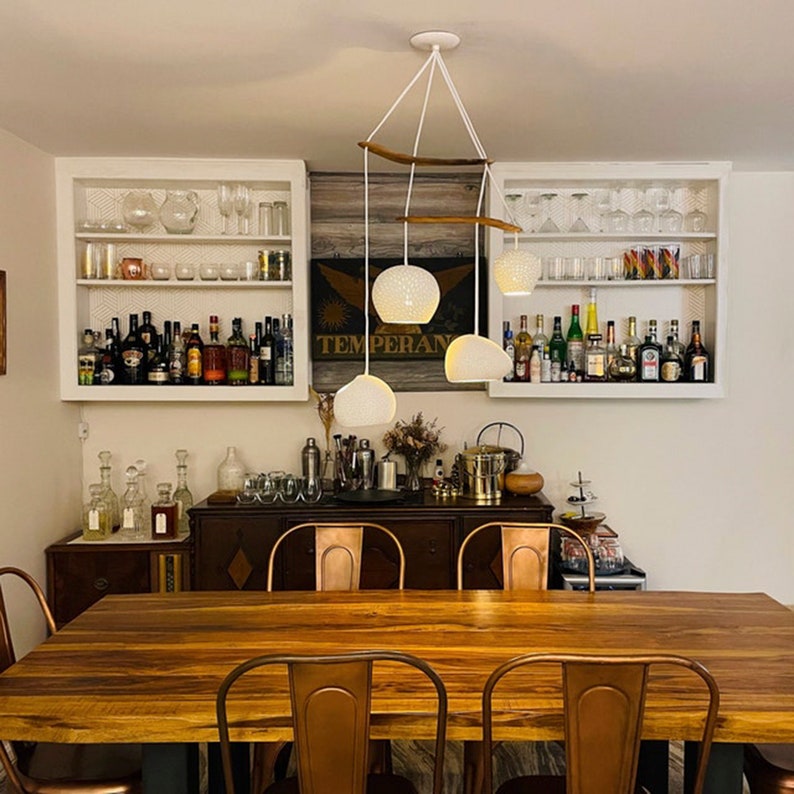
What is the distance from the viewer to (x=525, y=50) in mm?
2471

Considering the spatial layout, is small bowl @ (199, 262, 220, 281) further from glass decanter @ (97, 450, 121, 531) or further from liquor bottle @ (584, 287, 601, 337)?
liquor bottle @ (584, 287, 601, 337)

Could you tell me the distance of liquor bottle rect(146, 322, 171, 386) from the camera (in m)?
3.88

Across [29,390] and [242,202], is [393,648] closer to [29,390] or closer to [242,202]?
[29,390]

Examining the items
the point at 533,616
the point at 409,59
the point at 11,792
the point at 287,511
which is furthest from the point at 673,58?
the point at 11,792

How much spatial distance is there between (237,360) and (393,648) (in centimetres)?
220

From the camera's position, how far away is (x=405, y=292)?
206 centimetres

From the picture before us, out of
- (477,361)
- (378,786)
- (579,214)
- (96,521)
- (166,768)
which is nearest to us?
(166,768)

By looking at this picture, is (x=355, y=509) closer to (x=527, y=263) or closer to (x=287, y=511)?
(x=287, y=511)

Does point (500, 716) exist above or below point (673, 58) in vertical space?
below

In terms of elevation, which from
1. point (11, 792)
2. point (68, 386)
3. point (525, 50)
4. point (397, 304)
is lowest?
point (11, 792)

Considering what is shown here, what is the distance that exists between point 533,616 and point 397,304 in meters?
1.04

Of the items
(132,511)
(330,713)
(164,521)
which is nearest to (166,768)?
(330,713)

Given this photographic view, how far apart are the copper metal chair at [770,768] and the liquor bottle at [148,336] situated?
3089mm

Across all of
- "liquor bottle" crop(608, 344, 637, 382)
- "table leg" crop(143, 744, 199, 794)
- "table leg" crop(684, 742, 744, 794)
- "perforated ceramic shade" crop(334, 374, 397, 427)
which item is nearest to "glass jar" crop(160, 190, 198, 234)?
"perforated ceramic shade" crop(334, 374, 397, 427)
